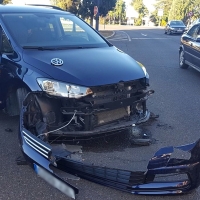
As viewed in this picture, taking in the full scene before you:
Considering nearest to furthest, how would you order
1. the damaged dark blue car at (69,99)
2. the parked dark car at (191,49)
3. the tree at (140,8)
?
the damaged dark blue car at (69,99) → the parked dark car at (191,49) → the tree at (140,8)

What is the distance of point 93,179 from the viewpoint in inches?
129

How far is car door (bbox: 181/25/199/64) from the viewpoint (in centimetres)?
894

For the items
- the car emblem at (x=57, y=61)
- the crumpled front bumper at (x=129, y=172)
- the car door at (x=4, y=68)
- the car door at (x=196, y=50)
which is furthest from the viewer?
the car door at (x=196, y=50)

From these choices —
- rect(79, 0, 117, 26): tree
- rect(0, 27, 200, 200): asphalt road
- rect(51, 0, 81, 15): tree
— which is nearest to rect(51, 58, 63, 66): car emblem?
rect(0, 27, 200, 200): asphalt road

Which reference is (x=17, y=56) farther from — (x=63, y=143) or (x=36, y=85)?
(x=63, y=143)

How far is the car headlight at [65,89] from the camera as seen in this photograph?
372 cm

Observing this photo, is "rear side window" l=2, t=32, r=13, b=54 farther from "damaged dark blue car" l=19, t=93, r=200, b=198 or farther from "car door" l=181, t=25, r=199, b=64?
"car door" l=181, t=25, r=199, b=64

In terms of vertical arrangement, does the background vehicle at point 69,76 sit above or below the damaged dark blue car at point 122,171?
above

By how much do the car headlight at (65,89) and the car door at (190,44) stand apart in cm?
590

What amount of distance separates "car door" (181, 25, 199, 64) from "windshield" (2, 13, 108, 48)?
4.34 meters

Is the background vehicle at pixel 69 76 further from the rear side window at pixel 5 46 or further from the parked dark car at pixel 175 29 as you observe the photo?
the parked dark car at pixel 175 29

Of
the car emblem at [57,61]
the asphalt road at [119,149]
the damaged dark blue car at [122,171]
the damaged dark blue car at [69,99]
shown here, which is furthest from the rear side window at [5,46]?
the damaged dark blue car at [122,171]

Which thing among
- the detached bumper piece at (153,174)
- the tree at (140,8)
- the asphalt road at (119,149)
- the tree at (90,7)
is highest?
the tree at (140,8)

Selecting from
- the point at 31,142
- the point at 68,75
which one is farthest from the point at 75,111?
the point at 31,142
